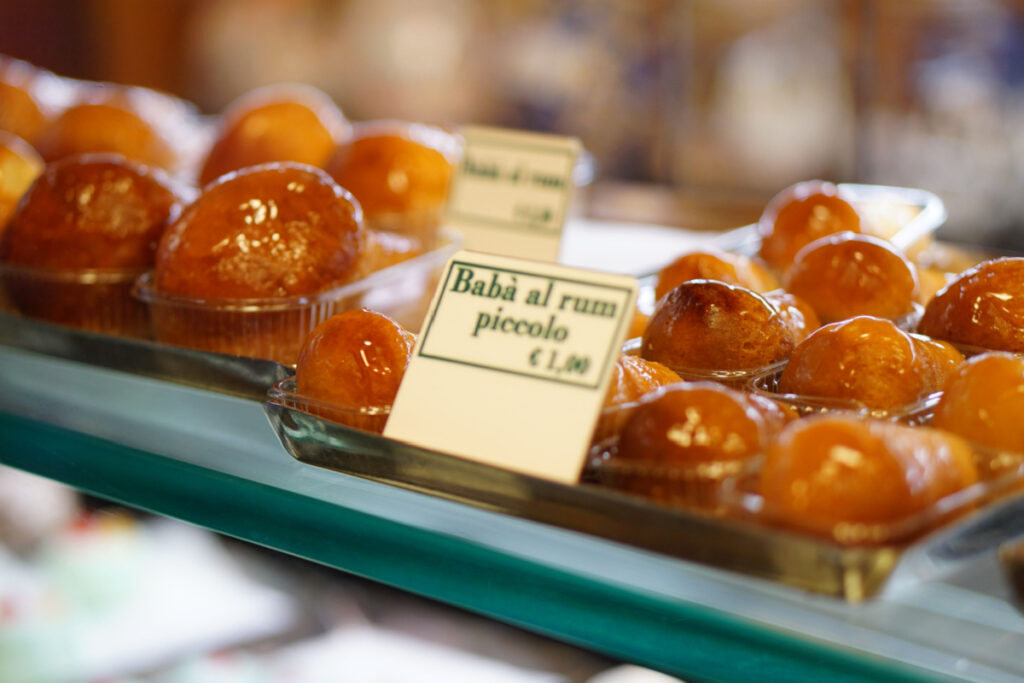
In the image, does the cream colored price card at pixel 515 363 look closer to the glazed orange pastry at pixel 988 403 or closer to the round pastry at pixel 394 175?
the glazed orange pastry at pixel 988 403

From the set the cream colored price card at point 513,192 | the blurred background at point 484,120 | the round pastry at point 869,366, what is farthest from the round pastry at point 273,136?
the round pastry at point 869,366

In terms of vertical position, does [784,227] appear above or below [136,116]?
below

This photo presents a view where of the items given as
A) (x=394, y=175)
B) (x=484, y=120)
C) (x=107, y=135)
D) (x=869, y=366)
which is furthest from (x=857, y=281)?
(x=484, y=120)

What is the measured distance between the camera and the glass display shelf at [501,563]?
1.54ft

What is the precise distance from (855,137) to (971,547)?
6.42 feet

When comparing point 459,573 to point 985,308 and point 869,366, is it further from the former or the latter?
point 985,308

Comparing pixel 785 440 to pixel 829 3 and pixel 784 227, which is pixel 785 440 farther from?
pixel 829 3

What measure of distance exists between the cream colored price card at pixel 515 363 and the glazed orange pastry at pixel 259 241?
9.7 inches

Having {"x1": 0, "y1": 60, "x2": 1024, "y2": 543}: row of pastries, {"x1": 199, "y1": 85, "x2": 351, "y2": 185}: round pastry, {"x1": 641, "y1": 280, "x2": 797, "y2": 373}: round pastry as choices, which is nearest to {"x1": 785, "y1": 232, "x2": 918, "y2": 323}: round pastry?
{"x1": 0, "y1": 60, "x2": 1024, "y2": 543}: row of pastries

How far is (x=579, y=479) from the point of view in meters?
0.55

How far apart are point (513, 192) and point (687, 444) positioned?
521 millimetres

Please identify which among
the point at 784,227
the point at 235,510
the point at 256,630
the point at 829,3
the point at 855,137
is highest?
the point at 829,3

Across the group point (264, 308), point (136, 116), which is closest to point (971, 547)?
point (264, 308)

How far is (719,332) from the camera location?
27.0 inches
